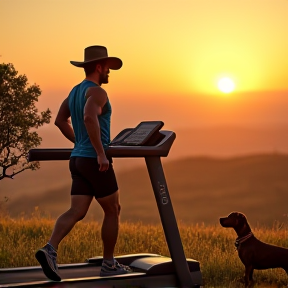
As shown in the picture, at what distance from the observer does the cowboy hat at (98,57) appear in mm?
6285

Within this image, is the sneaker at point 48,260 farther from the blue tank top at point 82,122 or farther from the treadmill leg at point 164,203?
the treadmill leg at point 164,203

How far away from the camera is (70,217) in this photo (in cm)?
623

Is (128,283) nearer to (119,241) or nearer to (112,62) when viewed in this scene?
(112,62)

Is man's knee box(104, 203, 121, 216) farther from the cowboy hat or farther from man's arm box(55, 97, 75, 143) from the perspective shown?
the cowboy hat

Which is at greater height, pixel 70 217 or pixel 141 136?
pixel 141 136

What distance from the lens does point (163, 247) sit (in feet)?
30.9

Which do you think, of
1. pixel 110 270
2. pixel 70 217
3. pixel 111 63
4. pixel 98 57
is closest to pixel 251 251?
pixel 110 270

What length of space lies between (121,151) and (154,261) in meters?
1.24

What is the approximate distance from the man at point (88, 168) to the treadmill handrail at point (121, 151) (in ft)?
0.40

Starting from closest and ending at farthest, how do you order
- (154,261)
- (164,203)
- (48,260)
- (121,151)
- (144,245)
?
(48,260) → (121,151) → (164,203) → (154,261) → (144,245)

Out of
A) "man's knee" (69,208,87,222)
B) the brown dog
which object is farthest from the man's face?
the brown dog

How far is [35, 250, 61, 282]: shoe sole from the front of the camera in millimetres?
6137

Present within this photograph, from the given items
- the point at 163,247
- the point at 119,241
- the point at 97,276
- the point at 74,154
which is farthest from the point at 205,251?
the point at 74,154

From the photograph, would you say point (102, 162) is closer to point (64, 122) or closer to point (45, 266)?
point (64, 122)
